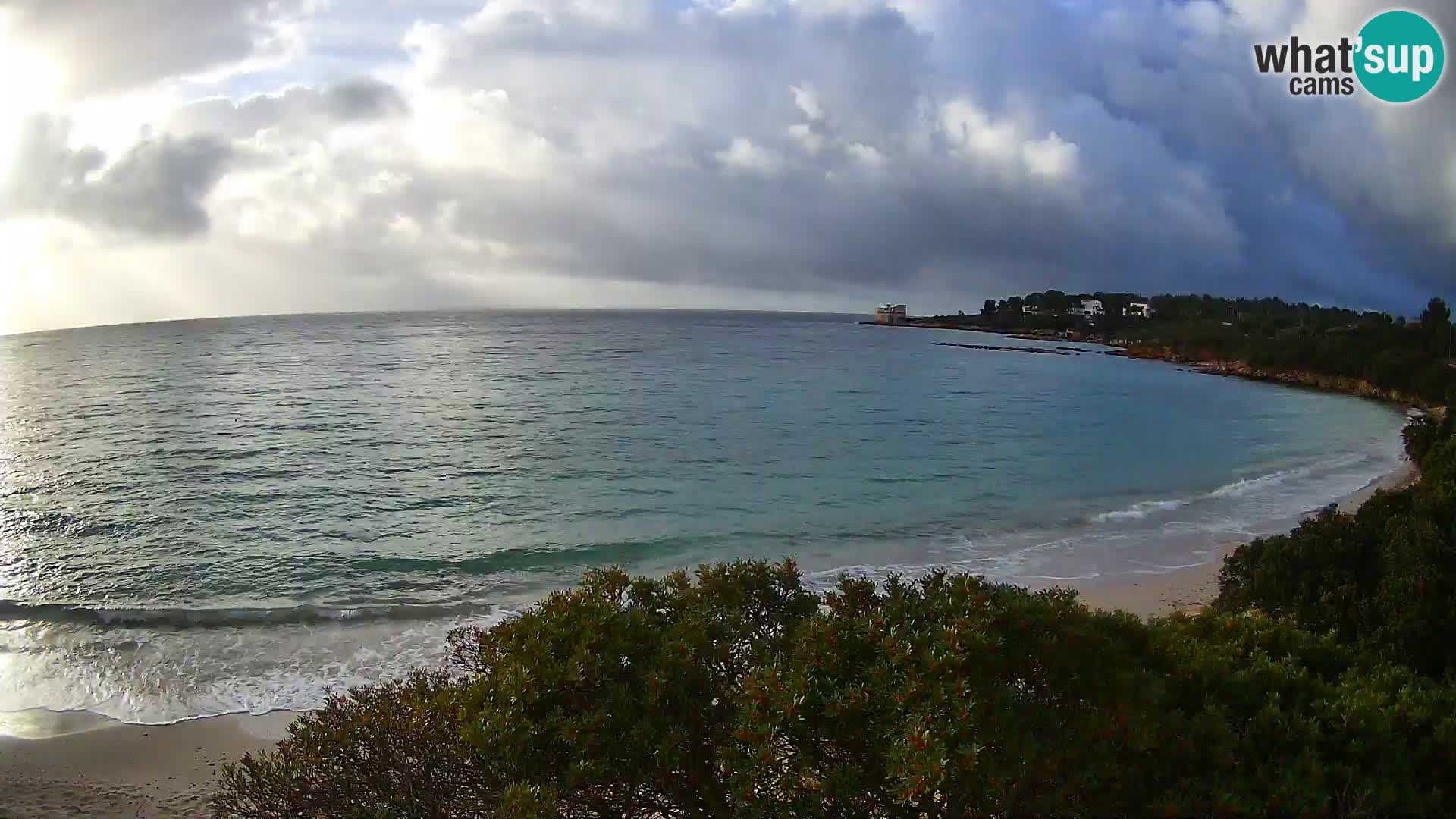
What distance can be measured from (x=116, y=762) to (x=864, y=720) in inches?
384

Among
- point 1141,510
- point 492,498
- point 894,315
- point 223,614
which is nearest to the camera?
point 223,614

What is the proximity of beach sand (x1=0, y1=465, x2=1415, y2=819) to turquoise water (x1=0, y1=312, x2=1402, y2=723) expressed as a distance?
0.52m

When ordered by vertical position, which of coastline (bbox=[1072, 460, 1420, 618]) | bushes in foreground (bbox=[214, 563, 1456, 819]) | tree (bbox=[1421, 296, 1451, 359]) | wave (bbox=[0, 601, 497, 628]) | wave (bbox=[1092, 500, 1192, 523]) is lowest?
wave (bbox=[0, 601, 497, 628])

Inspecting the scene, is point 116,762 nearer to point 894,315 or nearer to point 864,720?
point 864,720

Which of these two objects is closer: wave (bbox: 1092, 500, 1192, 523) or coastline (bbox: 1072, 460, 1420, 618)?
coastline (bbox: 1072, 460, 1420, 618)

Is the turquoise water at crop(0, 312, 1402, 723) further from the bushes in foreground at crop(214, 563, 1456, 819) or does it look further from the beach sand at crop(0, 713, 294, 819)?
the bushes in foreground at crop(214, 563, 1456, 819)

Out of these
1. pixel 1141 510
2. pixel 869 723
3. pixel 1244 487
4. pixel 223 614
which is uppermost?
pixel 869 723

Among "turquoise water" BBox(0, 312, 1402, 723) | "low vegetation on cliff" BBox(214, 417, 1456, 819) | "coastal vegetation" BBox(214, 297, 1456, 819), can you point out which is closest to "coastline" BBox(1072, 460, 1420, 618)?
"turquoise water" BBox(0, 312, 1402, 723)

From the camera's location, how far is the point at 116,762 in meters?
9.21

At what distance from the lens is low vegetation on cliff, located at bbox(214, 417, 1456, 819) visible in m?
4.20

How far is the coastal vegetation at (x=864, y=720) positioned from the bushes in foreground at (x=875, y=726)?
15 mm

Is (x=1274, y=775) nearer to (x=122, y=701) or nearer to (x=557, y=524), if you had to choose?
(x=122, y=701)

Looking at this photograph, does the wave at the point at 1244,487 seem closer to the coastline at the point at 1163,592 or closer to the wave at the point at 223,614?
the coastline at the point at 1163,592

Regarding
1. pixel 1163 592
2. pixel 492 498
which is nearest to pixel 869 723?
pixel 1163 592
